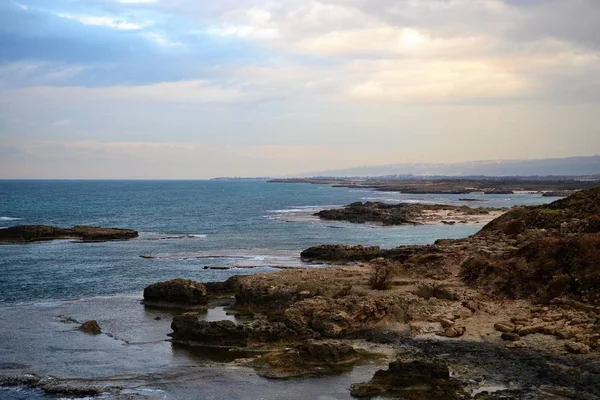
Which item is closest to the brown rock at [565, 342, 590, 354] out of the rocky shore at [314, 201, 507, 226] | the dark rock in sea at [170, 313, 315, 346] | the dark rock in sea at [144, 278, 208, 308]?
the dark rock in sea at [170, 313, 315, 346]

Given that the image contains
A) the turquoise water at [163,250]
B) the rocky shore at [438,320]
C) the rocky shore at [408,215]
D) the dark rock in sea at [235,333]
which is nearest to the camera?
the rocky shore at [438,320]

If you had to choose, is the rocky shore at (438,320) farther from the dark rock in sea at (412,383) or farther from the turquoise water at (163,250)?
the turquoise water at (163,250)

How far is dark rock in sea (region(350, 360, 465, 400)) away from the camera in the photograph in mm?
18984

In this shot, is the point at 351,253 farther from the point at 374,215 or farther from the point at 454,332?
the point at 374,215

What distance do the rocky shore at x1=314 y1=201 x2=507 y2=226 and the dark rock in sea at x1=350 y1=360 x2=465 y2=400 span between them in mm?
67654

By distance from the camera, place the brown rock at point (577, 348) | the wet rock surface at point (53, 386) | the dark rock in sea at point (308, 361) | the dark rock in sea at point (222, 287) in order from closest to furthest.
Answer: the wet rock surface at point (53, 386)
the brown rock at point (577, 348)
the dark rock in sea at point (308, 361)
the dark rock in sea at point (222, 287)

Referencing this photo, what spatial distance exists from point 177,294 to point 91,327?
6650 millimetres

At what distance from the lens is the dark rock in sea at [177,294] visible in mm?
34500

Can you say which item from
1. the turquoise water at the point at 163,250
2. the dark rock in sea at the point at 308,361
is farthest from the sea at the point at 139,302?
the dark rock in sea at the point at 308,361

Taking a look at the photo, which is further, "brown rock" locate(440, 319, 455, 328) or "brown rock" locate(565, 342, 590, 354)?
"brown rock" locate(440, 319, 455, 328)

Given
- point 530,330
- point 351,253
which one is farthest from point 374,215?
point 530,330

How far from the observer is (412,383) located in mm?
19672

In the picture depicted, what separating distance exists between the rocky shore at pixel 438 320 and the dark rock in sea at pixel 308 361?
4cm

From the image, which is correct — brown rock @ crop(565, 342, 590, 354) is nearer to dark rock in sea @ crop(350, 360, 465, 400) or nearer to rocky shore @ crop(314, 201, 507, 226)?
dark rock in sea @ crop(350, 360, 465, 400)
